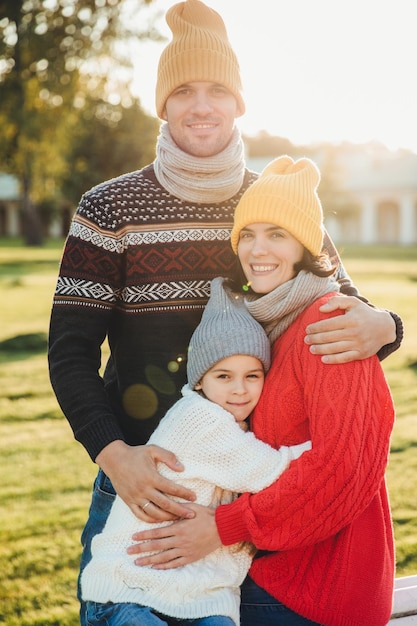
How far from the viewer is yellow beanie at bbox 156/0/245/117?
270 centimetres

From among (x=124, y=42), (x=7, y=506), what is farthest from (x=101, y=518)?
(x=124, y=42)

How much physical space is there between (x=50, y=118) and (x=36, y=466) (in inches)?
803

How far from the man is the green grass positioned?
1.07 meters

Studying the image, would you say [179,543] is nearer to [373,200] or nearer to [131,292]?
[131,292]

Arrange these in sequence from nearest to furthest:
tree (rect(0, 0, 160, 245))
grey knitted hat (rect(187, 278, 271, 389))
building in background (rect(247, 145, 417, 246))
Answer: grey knitted hat (rect(187, 278, 271, 389)), tree (rect(0, 0, 160, 245)), building in background (rect(247, 145, 417, 246))

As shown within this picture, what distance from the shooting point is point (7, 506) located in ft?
17.2

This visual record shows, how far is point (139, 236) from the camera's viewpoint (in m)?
2.54

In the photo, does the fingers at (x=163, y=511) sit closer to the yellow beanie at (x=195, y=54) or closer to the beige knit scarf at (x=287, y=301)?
the beige knit scarf at (x=287, y=301)

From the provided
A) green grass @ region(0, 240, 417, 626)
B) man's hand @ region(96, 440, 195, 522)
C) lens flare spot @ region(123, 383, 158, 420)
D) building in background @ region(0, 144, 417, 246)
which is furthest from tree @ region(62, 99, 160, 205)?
man's hand @ region(96, 440, 195, 522)

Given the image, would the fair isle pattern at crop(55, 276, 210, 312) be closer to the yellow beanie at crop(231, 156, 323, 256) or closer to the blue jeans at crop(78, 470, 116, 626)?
the yellow beanie at crop(231, 156, 323, 256)

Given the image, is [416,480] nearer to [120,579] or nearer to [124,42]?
[120,579]

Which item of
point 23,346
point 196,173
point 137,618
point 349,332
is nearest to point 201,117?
point 196,173

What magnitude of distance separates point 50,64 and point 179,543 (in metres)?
21.5

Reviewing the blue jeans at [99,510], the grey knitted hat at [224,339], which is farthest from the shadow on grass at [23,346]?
the grey knitted hat at [224,339]
